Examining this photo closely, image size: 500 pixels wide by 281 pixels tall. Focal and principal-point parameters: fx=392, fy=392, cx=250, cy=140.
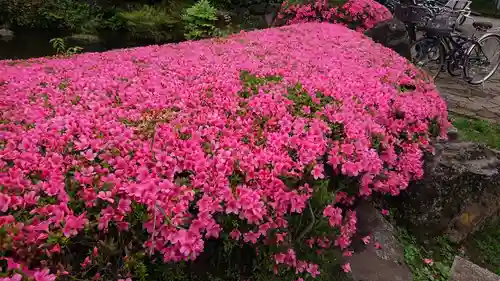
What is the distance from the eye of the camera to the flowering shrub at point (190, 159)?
77.2 inches

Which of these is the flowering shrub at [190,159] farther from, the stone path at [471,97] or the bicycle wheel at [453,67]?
the bicycle wheel at [453,67]

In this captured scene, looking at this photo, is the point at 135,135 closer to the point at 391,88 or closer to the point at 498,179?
the point at 391,88

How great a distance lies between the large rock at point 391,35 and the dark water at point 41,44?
8.33 metres

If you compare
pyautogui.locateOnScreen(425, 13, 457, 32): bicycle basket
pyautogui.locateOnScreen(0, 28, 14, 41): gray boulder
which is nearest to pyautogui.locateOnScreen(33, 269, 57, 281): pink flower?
pyautogui.locateOnScreen(425, 13, 457, 32): bicycle basket

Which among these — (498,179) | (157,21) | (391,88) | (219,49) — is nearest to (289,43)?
(219,49)

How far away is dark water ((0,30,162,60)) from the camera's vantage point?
12.1m

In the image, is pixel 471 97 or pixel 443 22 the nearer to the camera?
pixel 443 22

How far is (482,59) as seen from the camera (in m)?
9.98

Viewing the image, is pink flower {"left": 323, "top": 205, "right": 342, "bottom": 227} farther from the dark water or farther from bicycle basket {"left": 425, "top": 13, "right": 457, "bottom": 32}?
the dark water

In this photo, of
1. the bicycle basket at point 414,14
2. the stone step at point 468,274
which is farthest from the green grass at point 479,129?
the stone step at point 468,274

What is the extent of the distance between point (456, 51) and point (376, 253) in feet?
24.6

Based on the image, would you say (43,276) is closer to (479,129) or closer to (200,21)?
(479,129)

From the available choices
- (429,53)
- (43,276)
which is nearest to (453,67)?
(429,53)

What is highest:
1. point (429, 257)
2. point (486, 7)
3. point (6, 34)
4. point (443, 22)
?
point (443, 22)
